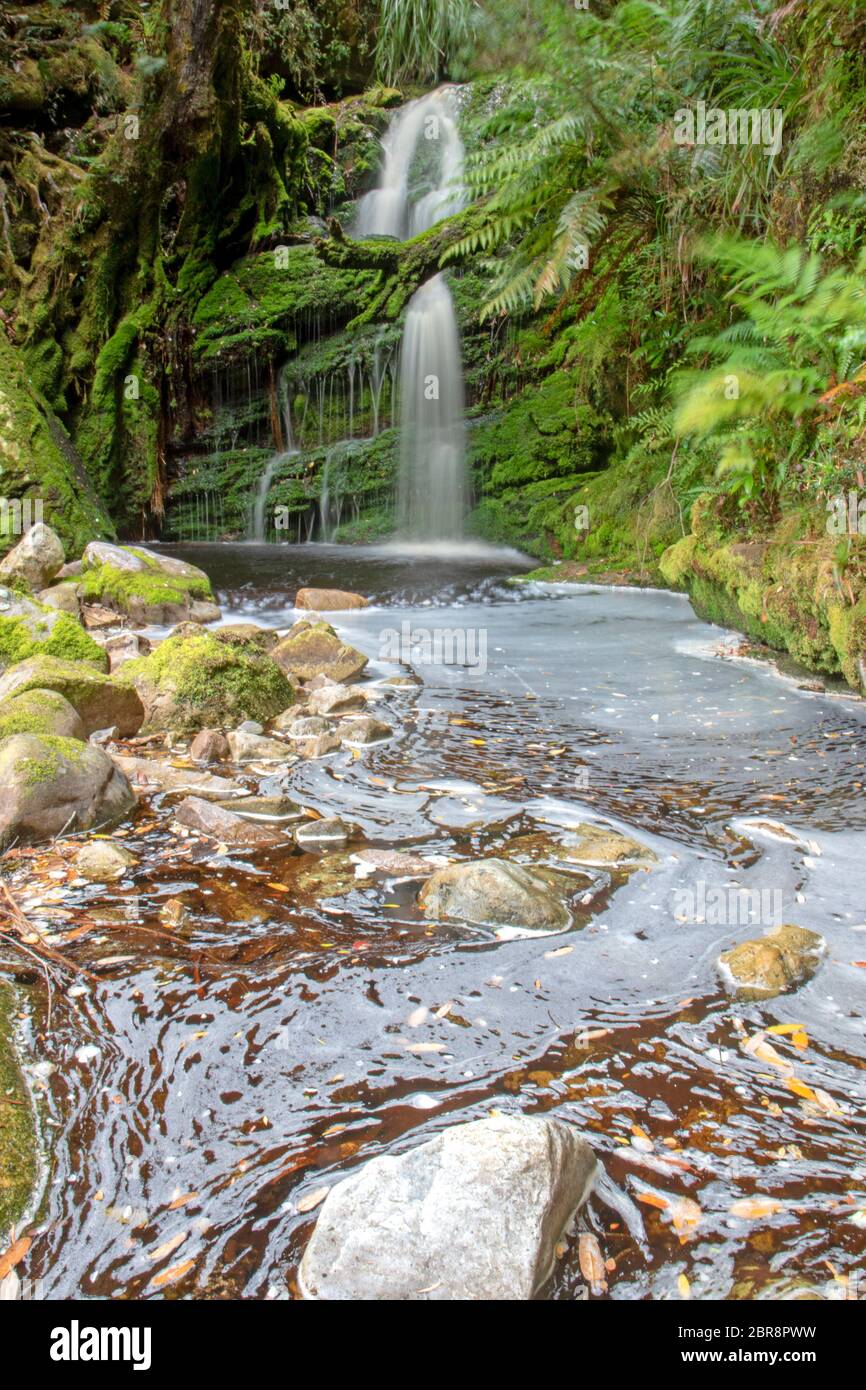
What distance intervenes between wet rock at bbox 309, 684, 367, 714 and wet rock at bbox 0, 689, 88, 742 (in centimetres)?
144

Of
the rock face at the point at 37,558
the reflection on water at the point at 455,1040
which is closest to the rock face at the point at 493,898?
the reflection on water at the point at 455,1040

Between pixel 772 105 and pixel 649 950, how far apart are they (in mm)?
6212

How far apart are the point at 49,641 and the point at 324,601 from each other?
12.5 ft

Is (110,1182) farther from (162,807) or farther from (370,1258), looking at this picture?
(162,807)

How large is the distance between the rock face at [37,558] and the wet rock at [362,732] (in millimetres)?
4198

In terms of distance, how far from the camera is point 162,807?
3.55 metres

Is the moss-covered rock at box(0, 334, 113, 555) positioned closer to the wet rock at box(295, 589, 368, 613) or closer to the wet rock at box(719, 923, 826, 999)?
the wet rock at box(295, 589, 368, 613)

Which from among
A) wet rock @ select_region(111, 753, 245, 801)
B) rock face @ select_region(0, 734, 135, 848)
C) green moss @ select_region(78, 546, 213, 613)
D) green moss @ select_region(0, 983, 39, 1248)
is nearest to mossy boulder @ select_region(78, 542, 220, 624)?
green moss @ select_region(78, 546, 213, 613)

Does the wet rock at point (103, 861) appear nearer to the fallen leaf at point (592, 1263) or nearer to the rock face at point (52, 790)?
the rock face at point (52, 790)

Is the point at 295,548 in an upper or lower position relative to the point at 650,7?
lower

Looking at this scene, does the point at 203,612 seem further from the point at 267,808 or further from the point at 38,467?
the point at 267,808

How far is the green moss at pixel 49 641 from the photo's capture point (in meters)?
5.19
